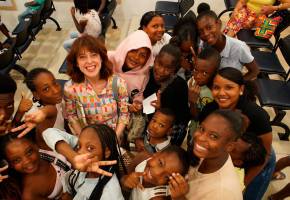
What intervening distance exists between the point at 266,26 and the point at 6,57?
374 centimetres

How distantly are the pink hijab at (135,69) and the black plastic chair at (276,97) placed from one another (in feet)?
4.84

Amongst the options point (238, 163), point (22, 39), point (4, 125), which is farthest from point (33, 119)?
point (22, 39)

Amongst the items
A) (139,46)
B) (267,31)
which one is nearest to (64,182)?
(139,46)

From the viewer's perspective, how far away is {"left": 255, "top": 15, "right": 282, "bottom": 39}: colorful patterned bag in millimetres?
4002

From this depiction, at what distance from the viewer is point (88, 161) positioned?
138cm

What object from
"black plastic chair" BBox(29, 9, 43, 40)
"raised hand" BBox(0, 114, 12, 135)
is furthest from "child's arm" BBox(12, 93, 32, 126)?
"black plastic chair" BBox(29, 9, 43, 40)

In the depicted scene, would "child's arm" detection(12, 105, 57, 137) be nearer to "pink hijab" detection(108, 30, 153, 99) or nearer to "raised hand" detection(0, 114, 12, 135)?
"raised hand" detection(0, 114, 12, 135)

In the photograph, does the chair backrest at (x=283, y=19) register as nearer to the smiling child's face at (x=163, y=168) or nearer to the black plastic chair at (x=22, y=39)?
the smiling child's face at (x=163, y=168)

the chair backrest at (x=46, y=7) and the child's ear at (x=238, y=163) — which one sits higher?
the chair backrest at (x=46, y=7)

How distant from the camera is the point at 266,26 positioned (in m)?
4.03

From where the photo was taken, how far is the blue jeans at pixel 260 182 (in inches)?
79.1

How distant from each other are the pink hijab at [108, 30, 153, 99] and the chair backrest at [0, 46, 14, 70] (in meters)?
2.01

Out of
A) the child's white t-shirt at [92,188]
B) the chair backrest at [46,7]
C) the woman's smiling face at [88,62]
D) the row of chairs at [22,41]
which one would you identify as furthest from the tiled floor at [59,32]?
the child's white t-shirt at [92,188]

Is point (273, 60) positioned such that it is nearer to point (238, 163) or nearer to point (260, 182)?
point (260, 182)
